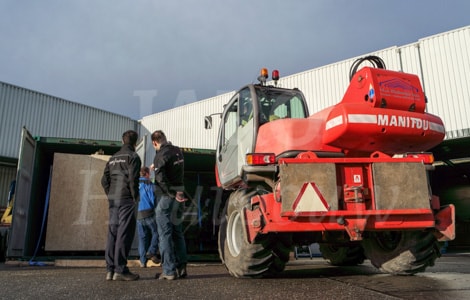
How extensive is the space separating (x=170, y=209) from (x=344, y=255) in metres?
3.27

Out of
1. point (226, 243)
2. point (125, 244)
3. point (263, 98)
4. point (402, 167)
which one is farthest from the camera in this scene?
point (263, 98)

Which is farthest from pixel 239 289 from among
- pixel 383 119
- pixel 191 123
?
pixel 191 123

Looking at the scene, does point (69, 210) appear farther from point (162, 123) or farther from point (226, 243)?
point (162, 123)

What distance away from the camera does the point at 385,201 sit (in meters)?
4.13

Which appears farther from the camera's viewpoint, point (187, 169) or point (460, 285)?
point (187, 169)

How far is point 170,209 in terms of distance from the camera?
4887 mm

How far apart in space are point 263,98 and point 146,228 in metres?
3.64

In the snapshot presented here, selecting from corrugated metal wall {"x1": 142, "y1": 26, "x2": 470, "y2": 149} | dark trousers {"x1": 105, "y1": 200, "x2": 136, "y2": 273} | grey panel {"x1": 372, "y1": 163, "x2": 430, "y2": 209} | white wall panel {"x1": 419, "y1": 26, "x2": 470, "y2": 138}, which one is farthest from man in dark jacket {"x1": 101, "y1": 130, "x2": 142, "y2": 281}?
white wall panel {"x1": 419, "y1": 26, "x2": 470, "y2": 138}

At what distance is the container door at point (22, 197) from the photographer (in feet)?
24.2

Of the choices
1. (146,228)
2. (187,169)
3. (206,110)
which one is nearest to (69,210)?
(146,228)

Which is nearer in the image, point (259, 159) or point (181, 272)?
point (259, 159)

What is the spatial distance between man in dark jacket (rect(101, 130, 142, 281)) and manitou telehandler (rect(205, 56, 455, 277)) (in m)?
1.28

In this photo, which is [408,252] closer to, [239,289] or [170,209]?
[239,289]

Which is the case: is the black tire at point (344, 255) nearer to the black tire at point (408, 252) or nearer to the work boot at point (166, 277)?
the black tire at point (408, 252)
